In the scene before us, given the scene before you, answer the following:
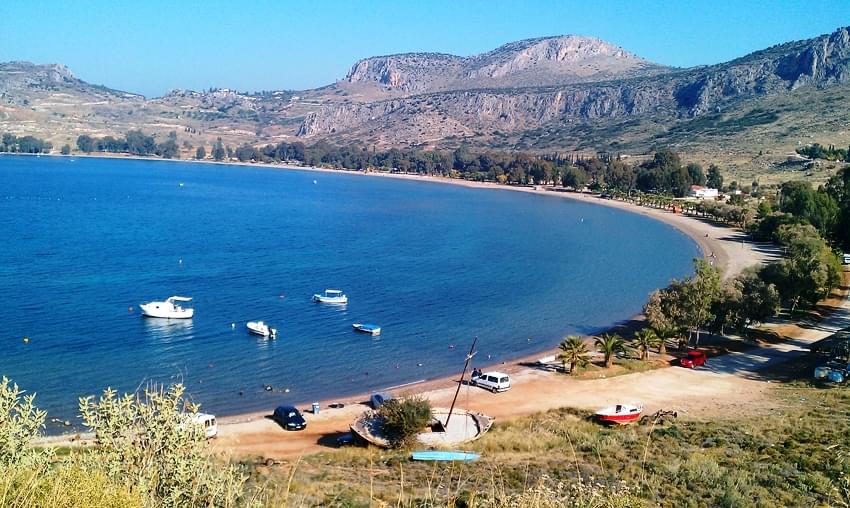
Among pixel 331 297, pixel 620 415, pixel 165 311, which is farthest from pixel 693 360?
pixel 165 311

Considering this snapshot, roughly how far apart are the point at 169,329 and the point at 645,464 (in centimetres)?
3000

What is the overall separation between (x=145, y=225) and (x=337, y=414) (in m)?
60.3

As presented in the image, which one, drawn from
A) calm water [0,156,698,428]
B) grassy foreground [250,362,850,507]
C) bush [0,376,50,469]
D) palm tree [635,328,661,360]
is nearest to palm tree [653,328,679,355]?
palm tree [635,328,661,360]


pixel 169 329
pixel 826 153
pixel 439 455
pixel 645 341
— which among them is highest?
pixel 826 153

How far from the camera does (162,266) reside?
56.0 metres

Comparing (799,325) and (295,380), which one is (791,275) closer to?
(799,325)

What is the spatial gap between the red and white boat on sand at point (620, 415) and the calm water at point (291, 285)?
10797mm

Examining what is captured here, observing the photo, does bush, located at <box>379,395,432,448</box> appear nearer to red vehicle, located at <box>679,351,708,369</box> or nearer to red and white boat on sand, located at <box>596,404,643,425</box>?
red and white boat on sand, located at <box>596,404,643,425</box>

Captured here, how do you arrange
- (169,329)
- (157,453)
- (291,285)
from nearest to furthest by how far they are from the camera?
(157,453) < (169,329) < (291,285)

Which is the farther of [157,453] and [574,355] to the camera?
[574,355]

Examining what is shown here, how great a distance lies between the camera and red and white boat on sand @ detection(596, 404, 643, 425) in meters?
23.8

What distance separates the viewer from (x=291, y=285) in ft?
170

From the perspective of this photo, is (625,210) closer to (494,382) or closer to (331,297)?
(331,297)

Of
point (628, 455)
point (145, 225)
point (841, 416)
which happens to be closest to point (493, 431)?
point (628, 455)
